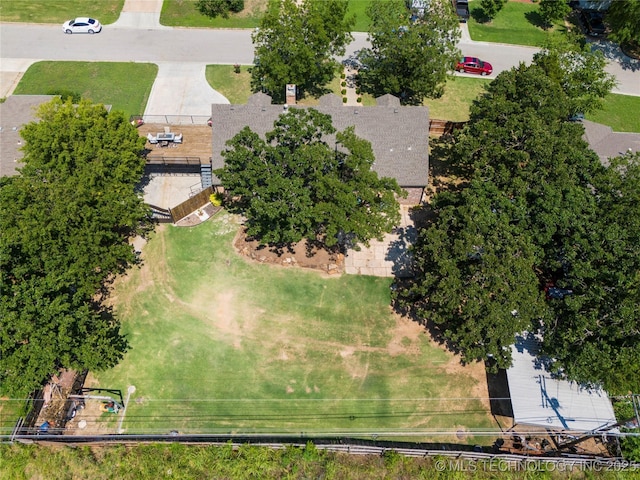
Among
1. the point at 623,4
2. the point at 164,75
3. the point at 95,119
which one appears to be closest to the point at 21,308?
the point at 95,119

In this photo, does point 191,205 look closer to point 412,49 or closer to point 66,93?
point 66,93

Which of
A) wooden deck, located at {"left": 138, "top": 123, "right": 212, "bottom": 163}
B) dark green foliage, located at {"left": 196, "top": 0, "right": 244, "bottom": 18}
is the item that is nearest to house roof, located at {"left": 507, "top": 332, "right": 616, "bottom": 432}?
wooden deck, located at {"left": 138, "top": 123, "right": 212, "bottom": 163}

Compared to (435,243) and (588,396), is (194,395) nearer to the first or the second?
(435,243)

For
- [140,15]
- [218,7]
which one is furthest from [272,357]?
[140,15]

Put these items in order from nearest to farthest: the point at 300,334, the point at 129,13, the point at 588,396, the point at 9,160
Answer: the point at 588,396
the point at 300,334
the point at 9,160
the point at 129,13

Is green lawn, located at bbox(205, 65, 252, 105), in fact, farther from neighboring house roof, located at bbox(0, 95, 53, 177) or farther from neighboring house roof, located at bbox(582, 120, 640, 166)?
neighboring house roof, located at bbox(582, 120, 640, 166)

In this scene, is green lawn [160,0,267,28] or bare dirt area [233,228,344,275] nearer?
bare dirt area [233,228,344,275]

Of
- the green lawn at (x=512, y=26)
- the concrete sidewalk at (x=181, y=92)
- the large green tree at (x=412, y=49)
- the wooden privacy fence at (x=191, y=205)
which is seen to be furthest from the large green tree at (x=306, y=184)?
the green lawn at (x=512, y=26)
